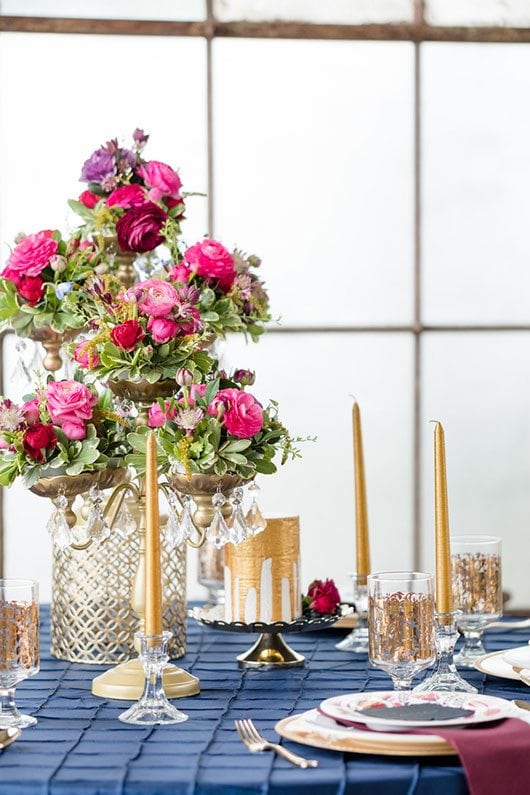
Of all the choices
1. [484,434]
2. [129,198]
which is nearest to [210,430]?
[129,198]

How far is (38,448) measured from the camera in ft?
5.20

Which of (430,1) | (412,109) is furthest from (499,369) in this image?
(430,1)

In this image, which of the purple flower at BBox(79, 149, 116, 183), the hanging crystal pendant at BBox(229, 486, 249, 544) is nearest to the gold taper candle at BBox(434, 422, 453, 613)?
the hanging crystal pendant at BBox(229, 486, 249, 544)

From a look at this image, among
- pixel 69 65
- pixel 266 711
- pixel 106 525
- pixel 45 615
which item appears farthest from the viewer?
pixel 69 65

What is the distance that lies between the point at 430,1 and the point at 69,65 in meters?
0.99

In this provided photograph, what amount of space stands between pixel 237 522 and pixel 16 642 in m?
0.32

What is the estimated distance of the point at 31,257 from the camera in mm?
1824

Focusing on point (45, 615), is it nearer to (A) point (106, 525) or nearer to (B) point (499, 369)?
(A) point (106, 525)

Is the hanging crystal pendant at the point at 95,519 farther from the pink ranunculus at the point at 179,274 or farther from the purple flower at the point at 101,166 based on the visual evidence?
the purple flower at the point at 101,166

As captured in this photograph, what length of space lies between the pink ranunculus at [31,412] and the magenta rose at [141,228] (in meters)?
0.36

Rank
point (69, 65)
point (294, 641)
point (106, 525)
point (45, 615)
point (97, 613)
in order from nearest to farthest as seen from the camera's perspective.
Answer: point (106, 525), point (97, 613), point (294, 641), point (45, 615), point (69, 65)

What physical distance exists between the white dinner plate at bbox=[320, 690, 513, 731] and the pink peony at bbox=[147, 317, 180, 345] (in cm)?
49

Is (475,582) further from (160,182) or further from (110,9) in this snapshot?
(110,9)

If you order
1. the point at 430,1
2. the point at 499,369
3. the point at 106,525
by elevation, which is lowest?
the point at 106,525
